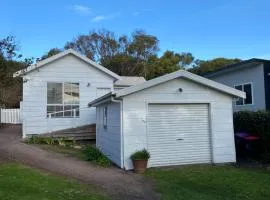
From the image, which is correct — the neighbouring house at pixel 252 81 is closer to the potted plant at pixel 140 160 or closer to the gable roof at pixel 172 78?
the gable roof at pixel 172 78

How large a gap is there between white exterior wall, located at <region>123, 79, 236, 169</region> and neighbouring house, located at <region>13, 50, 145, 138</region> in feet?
28.4

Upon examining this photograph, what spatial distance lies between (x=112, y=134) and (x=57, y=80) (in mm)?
7629

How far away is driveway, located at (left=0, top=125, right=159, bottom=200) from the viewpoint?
31.1 ft

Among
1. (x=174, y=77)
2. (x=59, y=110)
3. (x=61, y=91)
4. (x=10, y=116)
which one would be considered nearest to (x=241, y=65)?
(x=174, y=77)

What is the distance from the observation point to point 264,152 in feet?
47.6

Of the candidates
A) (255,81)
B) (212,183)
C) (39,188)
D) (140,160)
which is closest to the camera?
(39,188)

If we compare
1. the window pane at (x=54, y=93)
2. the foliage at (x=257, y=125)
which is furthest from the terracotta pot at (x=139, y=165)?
the window pane at (x=54, y=93)

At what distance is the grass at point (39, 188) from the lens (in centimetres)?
829

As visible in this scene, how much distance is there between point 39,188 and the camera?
9055 millimetres

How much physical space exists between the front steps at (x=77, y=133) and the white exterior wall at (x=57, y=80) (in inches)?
28.5

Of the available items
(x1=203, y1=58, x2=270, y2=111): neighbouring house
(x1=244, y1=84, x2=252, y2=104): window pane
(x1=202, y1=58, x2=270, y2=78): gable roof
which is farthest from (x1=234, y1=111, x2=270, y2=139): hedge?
(x1=244, y1=84, x2=252, y2=104): window pane

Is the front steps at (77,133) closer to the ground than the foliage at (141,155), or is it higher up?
higher up

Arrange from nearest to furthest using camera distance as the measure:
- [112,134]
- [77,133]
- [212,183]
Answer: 1. [212,183]
2. [112,134]
3. [77,133]

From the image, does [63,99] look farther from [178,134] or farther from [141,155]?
[141,155]
